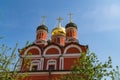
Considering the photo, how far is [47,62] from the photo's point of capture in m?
24.8

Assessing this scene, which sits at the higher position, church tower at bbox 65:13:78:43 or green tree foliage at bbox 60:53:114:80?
church tower at bbox 65:13:78:43

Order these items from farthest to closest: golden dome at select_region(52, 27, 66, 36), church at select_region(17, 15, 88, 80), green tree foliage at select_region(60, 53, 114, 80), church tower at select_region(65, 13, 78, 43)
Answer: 1. golden dome at select_region(52, 27, 66, 36)
2. church tower at select_region(65, 13, 78, 43)
3. church at select_region(17, 15, 88, 80)
4. green tree foliage at select_region(60, 53, 114, 80)

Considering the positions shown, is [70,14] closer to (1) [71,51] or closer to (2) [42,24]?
(2) [42,24]

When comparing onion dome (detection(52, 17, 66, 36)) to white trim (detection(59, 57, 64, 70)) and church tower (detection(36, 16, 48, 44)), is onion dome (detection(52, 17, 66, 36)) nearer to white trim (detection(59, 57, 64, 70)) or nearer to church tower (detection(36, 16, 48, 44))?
church tower (detection(36, 16, 48, 44))

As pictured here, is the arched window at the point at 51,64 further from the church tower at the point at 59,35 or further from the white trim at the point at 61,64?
the church tower at the point at 59,35

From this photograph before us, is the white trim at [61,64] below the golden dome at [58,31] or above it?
below

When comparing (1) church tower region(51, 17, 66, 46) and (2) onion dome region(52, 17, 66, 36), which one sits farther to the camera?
(2) onion dome region(52, 17, 66, 36)

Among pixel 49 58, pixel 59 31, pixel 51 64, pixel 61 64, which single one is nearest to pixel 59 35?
pixel 59 31

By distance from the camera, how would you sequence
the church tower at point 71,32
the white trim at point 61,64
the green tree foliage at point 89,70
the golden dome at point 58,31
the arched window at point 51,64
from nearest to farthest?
the green tree foliage at point 89,70 < the white trim at point 61,64 < the arched window at point 51,64 < the church tower at point 71,32 < the golden dome at point 58,31

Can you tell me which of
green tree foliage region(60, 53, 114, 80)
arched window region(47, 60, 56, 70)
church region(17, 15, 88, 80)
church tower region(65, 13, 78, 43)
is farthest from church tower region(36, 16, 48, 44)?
green tree foliage region(60, 53, 114, 80)

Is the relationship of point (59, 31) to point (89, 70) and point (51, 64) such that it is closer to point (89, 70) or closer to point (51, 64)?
point (51, 64)

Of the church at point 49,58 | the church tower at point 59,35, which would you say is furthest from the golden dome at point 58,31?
the church at point 49,58

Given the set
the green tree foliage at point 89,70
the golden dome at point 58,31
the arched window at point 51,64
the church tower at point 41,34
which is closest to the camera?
the green tree foliage at point 89,70

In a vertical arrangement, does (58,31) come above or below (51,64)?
above
